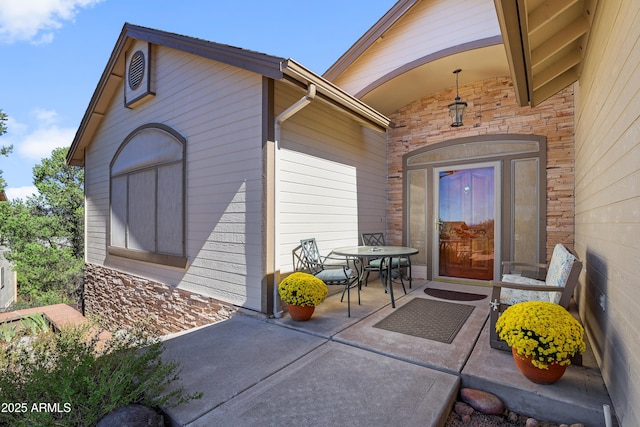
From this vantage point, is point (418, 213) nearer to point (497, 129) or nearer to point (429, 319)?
point (497, 129)

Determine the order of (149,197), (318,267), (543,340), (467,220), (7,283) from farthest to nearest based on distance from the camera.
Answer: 1. (7,283)
2. (149,197)
3. (467,220)
4. (318,267)
5. (543,340)

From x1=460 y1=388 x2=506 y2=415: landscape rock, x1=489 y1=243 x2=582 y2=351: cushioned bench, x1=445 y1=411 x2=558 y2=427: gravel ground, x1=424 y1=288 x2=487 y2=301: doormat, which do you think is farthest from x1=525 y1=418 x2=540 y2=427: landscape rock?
x1=424 y1=288 x2=487 y2=301: doormat

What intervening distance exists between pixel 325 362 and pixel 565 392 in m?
1.66

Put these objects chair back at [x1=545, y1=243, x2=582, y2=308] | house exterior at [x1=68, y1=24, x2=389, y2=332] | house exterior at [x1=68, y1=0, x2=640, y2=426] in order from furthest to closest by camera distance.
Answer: house exterior at [x1=68, y1=24, x2=389, y2=332], house exterior at [x1=68, y1=0, x2=640, y2=426], chair back at [x1=545, y1=243, x2=582, y2=308]

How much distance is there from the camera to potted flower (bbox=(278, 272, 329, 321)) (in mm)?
3439

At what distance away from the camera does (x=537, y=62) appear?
3059 mm

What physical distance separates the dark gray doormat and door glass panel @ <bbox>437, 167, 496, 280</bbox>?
58.8 inches

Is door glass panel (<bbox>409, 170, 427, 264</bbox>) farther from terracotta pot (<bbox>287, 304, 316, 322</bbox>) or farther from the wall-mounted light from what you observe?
terracotta pot (<bbox>287, 304, 316, 322</bbox>)

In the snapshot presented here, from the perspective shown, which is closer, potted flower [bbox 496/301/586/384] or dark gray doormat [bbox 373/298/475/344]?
potted flower [bbox 496/301/586/384]

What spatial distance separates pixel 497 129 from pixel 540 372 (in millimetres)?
4101

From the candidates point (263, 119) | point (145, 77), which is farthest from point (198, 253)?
point (145, 77)

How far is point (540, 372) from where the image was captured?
6.98 ft

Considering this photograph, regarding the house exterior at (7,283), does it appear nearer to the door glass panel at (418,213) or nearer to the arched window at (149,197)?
the arched window at (149,197)

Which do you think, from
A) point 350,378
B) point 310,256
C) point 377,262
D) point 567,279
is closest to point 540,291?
point 567,279
